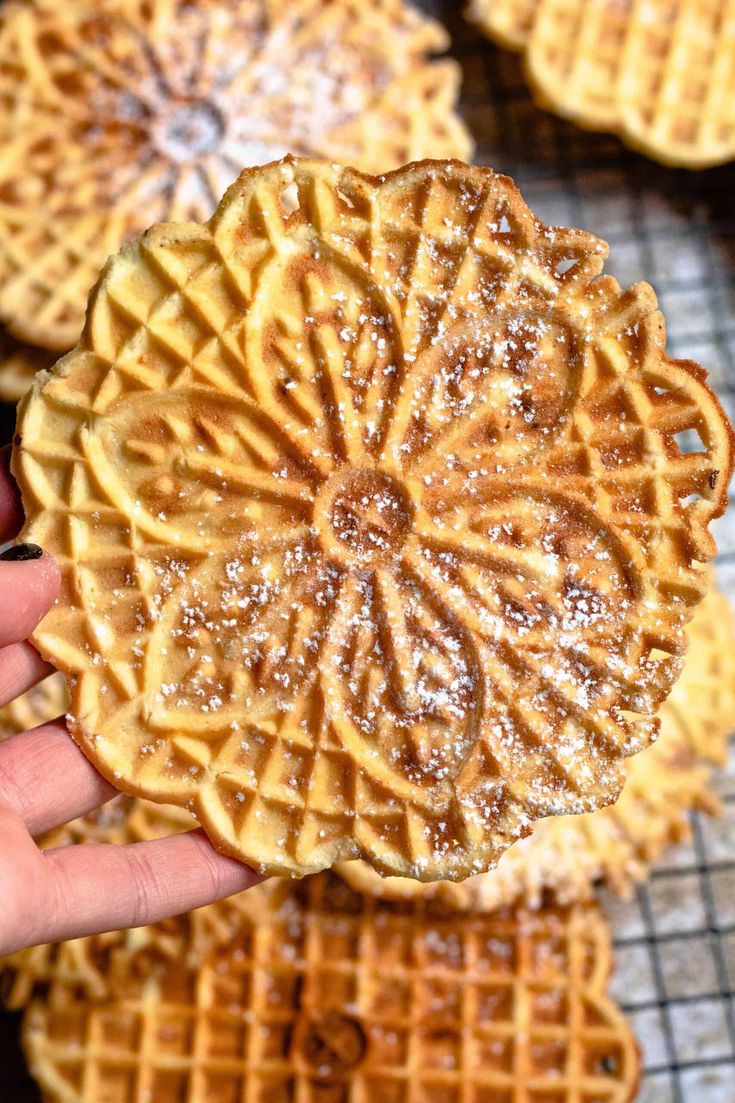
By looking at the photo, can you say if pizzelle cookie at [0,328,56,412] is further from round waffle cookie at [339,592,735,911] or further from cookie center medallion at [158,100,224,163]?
round waffle cookie at [339,592,735,911]

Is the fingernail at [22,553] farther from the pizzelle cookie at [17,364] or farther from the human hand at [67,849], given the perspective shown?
the pizzelle cookie at [17,364]

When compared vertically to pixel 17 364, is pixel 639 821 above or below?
below

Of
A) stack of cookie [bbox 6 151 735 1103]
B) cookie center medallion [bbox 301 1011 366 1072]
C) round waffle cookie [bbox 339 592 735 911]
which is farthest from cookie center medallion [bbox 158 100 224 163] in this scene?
cookie center medallion [bbox 301 1011 366 1072]

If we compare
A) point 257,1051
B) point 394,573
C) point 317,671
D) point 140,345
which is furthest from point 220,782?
point 257,1051

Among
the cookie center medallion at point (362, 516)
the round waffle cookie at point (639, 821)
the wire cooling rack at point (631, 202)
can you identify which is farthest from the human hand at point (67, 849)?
the wire cooling rack at point (631, 202)

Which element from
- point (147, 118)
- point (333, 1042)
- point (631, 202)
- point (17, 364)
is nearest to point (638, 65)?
point (631, 202)

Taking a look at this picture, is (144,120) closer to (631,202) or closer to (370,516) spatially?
(631,202)

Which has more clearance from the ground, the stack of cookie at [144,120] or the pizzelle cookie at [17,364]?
the stack of cookie at [144,120]

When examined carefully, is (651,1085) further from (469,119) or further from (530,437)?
(469,119)
